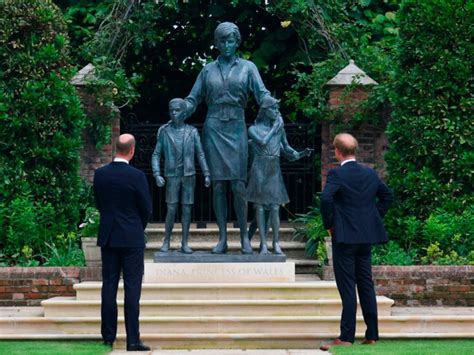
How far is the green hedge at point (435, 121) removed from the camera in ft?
40.3

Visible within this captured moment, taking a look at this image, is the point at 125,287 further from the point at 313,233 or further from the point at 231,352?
the point at 313,233

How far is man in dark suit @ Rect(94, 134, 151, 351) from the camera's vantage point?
28.0 ft

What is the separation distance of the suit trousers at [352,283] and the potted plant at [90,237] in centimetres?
346

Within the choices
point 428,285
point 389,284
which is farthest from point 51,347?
point 428,285

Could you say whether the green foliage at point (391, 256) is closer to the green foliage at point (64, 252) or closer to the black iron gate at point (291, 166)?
the black iron gate at point (291, 166)

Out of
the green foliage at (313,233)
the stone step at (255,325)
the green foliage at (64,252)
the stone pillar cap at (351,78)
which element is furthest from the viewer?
the stone pillar cap at (351,78)

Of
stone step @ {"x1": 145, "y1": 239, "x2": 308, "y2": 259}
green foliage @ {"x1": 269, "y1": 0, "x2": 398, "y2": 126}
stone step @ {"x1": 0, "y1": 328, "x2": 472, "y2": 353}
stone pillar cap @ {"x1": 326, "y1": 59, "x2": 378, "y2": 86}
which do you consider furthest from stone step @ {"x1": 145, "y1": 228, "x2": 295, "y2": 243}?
A: stone step @ {"x1": 0, "y1": 328, "x2": 472, "y2": 353}

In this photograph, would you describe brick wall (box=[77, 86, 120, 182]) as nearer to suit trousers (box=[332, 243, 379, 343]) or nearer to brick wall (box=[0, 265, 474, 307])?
brick wall (box=[0, 265, 474, 307])

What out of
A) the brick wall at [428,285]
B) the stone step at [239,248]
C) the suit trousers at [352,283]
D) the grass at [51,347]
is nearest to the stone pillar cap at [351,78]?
the stone step at [239,248]

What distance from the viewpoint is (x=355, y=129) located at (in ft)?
45.0

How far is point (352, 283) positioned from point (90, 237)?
13.3 feet

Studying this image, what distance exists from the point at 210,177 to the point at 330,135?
10.1 ft

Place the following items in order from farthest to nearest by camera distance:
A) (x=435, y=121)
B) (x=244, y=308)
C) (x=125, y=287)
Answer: (x=435, y=121) < (x=244, y=308) < (x=125, y=287)

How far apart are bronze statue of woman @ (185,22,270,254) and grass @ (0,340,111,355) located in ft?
7.69
